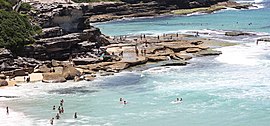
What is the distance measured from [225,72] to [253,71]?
3.51m

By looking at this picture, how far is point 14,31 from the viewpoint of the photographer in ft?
227

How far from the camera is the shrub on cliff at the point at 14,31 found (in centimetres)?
6694

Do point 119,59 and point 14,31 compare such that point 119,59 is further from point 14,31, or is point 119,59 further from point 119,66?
point 14,31

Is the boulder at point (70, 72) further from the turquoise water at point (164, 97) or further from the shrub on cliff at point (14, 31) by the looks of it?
the shrub on cliff at point (14, 31)

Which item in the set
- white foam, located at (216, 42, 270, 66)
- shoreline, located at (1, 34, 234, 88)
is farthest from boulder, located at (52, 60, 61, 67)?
white foam, located at (216, 42, 270, 66)

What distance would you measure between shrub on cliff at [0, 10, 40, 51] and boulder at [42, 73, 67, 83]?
934 cm

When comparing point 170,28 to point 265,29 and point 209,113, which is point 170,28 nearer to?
point 265,29

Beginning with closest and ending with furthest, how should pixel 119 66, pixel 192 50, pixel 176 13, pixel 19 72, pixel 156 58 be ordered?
pixel 19 72 → pixel 119 66 → pixel 156 58 → pixel 192 50 → pixel 176 13

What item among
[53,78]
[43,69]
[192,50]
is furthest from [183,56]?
[53,78]

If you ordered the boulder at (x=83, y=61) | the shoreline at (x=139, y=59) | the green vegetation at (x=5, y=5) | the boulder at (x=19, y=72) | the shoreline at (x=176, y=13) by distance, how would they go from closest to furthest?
1. the boulder at (x=19, y=72)
2. the shoreline at (x=139, y=59)
3. the boulder at (x=83, y=61)
4. the green vegetation at (x=5, y=5)
5. the shoreline at (x=176, y=13)

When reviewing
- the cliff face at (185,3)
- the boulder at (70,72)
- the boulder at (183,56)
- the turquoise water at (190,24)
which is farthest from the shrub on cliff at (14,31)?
the cliff face at (185,3)

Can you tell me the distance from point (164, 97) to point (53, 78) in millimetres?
15964

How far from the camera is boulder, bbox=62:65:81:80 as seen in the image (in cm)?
6012

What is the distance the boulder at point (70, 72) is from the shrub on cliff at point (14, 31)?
9.72 meters
